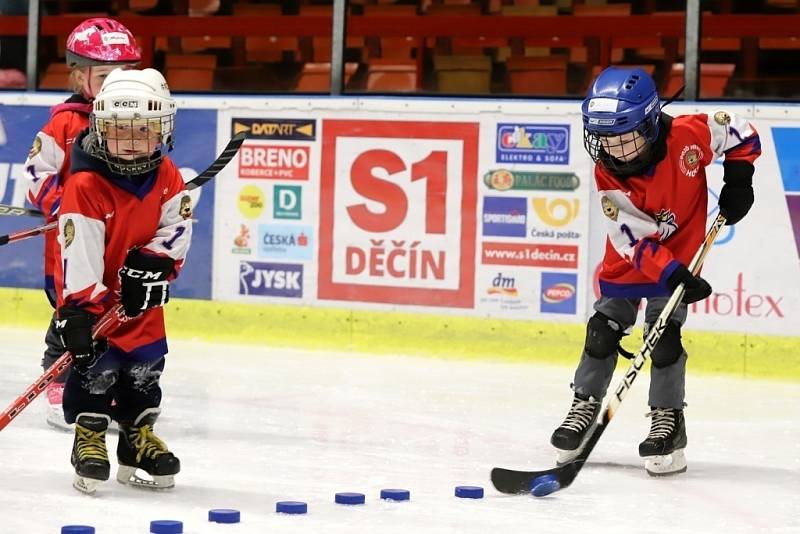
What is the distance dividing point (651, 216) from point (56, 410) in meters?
1.90

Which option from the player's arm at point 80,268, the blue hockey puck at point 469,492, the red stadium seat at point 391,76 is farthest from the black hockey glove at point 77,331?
the red stadium seat at point 391,76

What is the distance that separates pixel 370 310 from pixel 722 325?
1434 millimetres

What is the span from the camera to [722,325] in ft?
20.7

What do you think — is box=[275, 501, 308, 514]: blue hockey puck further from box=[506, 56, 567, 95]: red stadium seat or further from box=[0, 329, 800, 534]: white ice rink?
box=[506, 56, 567, 95]: red stadium seat

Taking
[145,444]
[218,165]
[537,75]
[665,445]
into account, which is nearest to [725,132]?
[665,445]

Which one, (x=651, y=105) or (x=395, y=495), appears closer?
(x=395, y=495)

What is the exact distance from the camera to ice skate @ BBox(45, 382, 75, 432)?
498cm

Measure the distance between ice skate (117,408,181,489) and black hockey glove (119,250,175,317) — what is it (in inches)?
12.5

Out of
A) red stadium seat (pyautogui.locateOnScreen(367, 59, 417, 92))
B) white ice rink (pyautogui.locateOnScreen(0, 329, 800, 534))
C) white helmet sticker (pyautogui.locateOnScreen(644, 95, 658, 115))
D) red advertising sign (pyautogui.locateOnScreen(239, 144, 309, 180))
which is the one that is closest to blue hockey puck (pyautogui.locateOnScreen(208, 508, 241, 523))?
white ice rink (pyautogui.locateOnScreen(0, 329, 800, 534))

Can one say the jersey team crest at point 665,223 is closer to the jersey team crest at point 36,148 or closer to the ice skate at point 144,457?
the ice skate at point 144,457

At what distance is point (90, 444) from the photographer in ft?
13.0

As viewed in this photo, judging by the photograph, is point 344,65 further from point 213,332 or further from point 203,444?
point 203,444

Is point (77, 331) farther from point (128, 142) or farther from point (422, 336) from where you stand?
point (422, 336)

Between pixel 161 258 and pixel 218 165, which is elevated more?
pixel 218 165
